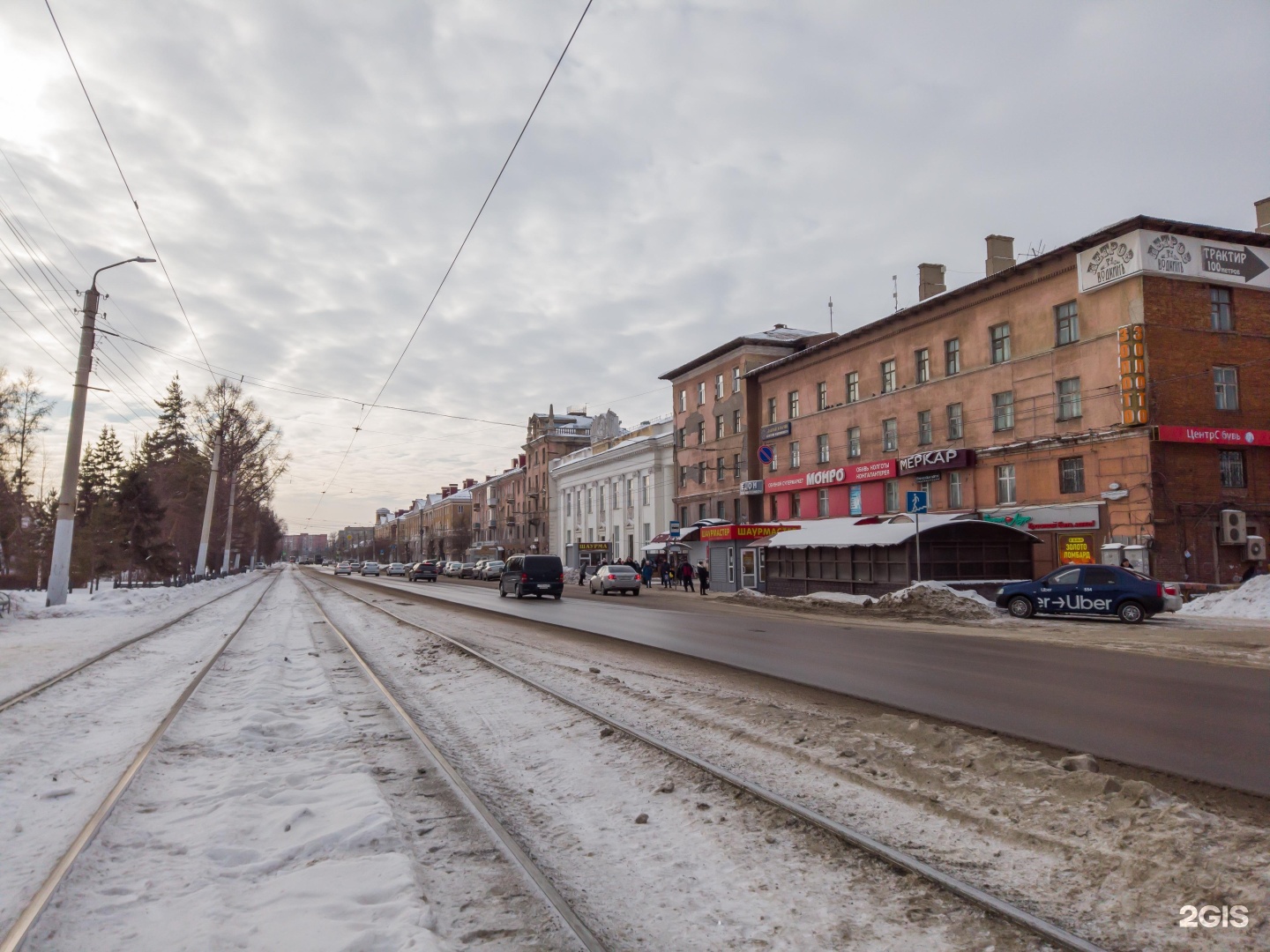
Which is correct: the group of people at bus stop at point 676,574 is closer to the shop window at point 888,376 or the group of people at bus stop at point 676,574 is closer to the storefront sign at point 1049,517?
the shop window at point 888,376

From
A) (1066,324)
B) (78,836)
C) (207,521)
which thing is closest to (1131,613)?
(1066,324)

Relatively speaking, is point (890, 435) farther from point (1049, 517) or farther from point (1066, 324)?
point (1066, 324)

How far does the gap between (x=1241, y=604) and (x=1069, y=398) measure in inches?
377

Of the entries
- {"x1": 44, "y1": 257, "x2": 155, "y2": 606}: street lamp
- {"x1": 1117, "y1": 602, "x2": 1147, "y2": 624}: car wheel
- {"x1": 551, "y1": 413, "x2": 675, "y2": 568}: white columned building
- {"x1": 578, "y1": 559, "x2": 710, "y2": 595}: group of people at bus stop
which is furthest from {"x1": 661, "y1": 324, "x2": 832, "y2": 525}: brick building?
{"x1": 44, "y1": 257, "x2": 155, "y2": 606}: street lamp

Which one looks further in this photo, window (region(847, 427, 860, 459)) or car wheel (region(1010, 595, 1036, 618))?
window (region(847, 427, 860, 459))

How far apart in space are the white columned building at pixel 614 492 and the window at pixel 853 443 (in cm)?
1947

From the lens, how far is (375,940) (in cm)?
352

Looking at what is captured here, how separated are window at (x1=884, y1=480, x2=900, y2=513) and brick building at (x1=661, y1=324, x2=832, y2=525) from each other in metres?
11.4

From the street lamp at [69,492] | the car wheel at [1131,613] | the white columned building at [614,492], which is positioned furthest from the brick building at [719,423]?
the street lamp at [69,492]

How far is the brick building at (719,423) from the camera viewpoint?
49000 millimetres

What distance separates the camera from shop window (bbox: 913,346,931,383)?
35.6m

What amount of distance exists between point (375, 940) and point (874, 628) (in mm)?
17560

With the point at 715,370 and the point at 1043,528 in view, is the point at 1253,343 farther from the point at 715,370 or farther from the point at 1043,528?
the point at 715,370

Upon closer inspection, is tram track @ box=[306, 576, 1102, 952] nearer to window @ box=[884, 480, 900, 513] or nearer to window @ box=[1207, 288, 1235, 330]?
window @ box=[1207, 288, 1235, 330]
